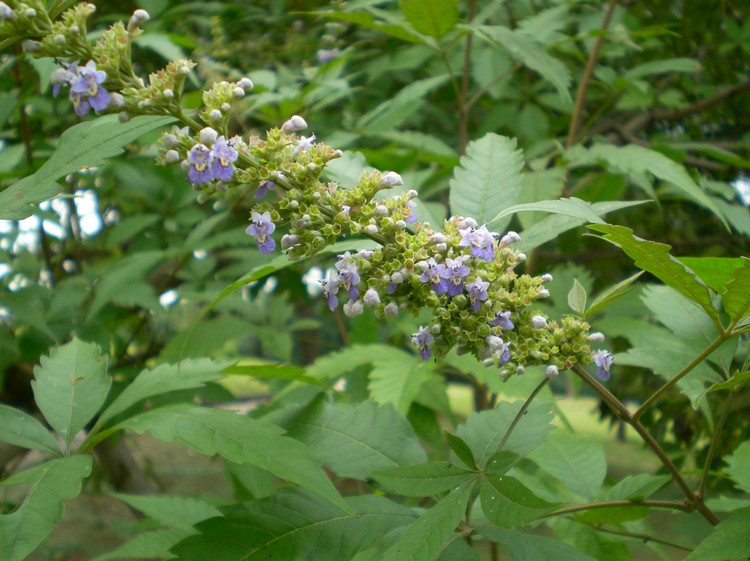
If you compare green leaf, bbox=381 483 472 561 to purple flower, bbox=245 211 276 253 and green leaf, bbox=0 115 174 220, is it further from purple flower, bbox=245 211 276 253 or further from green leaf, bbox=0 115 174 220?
green leaf, bbox=0 115 174 220

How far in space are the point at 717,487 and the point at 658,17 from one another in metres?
2.76

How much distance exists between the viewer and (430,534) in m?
1.14

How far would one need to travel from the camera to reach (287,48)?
407cm

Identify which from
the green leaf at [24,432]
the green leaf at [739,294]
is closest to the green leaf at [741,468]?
the green leaf at [739,294]

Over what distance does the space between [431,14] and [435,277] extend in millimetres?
1481

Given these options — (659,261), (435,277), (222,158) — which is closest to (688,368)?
(659,261)

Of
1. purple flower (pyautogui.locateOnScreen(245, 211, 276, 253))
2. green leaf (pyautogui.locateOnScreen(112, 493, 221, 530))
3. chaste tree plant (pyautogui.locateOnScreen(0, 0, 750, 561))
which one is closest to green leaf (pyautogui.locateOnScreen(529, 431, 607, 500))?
chaste tree plant (pyautogui.locateOnScreen(0, 0, 750, 561))

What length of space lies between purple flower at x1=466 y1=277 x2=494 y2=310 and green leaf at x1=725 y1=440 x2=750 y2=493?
0.84m

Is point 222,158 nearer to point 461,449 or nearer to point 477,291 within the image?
point 477,291

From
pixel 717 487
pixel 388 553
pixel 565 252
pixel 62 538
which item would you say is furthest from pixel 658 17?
pixel 62 538

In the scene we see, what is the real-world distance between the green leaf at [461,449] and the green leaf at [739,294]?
540mm

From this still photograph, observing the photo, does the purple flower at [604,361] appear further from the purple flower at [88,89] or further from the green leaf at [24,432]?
the green leaf at [24,432]

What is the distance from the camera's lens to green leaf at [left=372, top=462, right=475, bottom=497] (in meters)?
1.29

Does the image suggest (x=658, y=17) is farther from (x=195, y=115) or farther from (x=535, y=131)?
(x=195, y=115)
